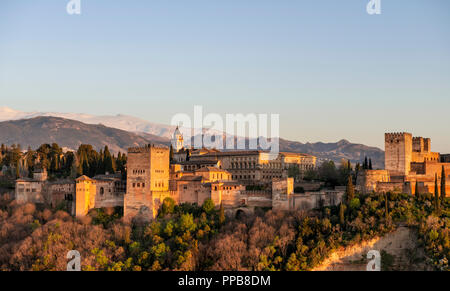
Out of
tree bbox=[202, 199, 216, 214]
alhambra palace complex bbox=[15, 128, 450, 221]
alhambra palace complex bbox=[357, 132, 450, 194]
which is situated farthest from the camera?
tree bbox=[202, 199, 216, 214]

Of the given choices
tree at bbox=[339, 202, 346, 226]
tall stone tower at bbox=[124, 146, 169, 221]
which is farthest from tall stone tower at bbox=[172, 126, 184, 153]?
tree at bbox=[339, 202, 346, 226]

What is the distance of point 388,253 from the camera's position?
154ft

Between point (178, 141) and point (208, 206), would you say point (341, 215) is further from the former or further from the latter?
point (178, 141)

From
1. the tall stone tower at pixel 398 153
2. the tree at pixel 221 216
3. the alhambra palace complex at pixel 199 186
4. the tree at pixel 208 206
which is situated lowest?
the tree at pixel 221 216

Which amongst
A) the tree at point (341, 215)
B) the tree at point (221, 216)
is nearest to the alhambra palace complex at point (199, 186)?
the tree at point (221, 216)

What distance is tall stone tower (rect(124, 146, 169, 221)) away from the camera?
173 feet

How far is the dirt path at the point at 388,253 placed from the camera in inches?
1821

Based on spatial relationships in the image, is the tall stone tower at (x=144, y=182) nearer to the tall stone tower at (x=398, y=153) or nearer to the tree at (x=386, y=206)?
the tree at (x=386, y=206)

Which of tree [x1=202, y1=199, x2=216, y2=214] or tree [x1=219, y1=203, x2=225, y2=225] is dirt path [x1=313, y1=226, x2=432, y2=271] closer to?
tree [x1=219, y1=203, x2=225, y2=225]

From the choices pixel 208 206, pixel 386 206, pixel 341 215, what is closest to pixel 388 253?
pixel 386 206

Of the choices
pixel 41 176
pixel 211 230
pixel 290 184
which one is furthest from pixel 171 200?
pixel 41 176

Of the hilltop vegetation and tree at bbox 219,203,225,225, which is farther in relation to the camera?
tree at bbox 219,203,225,225

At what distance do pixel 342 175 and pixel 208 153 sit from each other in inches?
728

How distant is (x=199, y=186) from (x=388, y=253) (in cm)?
1671
